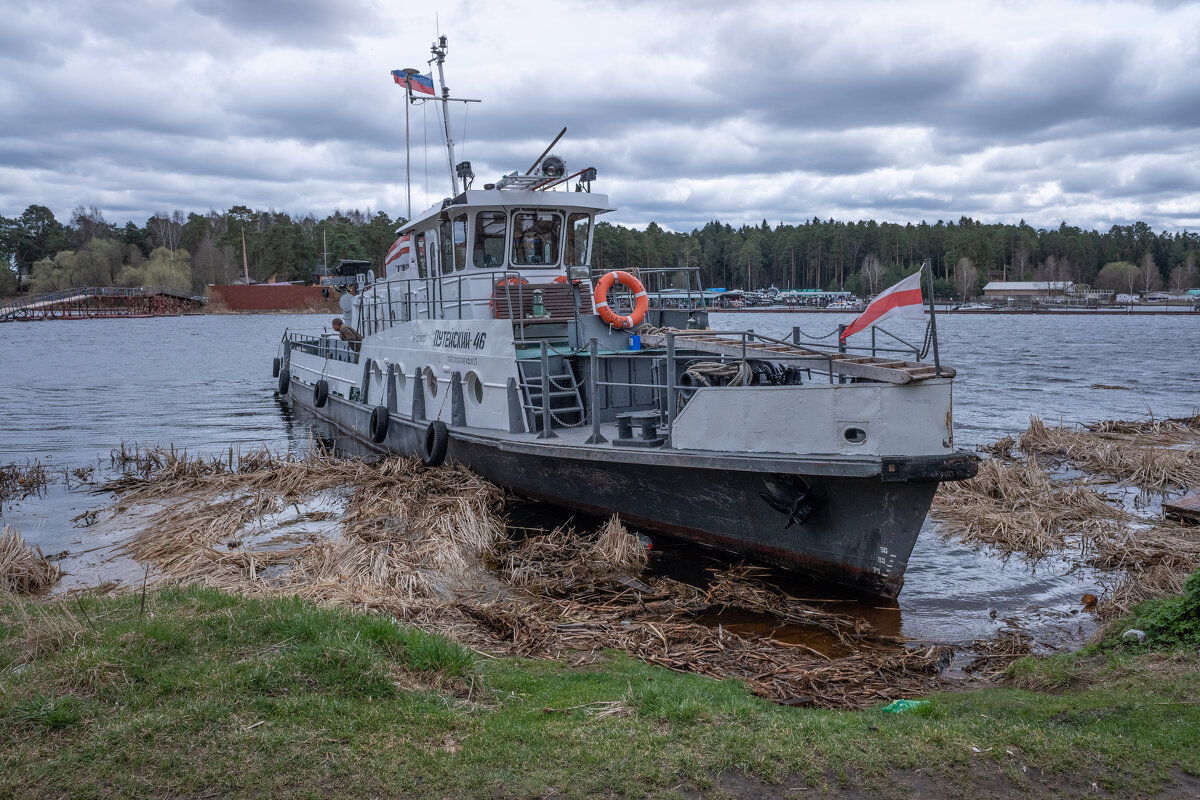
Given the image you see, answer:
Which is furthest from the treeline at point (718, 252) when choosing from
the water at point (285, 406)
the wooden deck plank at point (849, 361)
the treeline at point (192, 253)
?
the wooden deck plank at point (849, 361)

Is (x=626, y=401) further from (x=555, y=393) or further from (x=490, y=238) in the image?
(x=490, y=238)

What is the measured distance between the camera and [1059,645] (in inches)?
299

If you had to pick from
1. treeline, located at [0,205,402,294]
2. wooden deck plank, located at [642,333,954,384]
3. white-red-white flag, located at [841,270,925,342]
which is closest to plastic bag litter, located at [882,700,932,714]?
wooden deck plank, located at [642,333,954,384]

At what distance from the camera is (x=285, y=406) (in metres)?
27.5

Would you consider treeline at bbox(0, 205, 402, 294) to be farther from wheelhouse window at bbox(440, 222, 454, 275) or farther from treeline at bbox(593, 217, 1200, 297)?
wheelhouse window at bbox(440, 222, 454, 275)

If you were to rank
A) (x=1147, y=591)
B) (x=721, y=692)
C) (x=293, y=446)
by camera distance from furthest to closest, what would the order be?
(x=293, y=446)
(x=1147, y=591)
(x=721, y=692)

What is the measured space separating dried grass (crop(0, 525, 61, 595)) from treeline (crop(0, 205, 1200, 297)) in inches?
2495

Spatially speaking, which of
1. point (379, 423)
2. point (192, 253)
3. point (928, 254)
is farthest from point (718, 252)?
point (379, 423)

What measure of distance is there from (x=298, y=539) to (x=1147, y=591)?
9.52 meters

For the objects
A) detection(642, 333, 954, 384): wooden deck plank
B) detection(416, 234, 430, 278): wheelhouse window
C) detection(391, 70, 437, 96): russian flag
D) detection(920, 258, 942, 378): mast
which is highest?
detection(391, 70, 437, 96): russian flag

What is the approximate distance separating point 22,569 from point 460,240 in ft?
23.8

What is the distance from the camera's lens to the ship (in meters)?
8.10

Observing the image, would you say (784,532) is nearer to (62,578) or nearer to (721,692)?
(721,692)

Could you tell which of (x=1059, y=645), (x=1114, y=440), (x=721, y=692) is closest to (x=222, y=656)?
(x=721, y=692)
